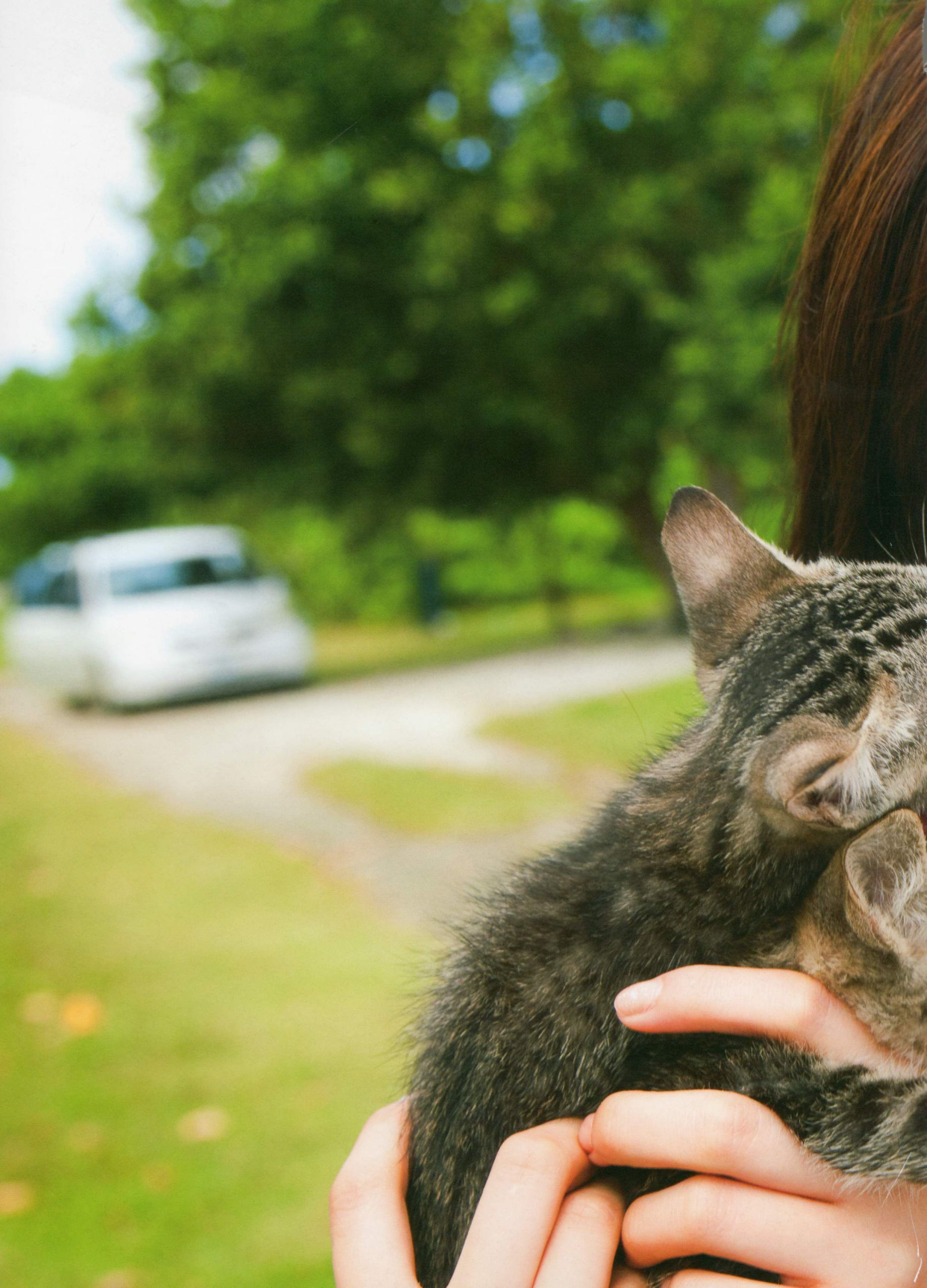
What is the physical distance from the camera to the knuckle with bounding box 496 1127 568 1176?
90cm

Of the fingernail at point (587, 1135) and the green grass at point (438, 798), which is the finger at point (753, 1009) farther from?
the green grass at point (438, 798)

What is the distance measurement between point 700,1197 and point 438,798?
160 inches

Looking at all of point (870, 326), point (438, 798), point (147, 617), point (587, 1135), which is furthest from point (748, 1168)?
point (147, 617)

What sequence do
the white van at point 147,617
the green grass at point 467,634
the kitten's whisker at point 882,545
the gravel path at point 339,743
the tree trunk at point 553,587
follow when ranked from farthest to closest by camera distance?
the tree trunk at point 553,587 < the green grass at point 467,634 < the white van at point 147,617 < the gravel path at point 339,743 < the kitten's whisker at point 882,545

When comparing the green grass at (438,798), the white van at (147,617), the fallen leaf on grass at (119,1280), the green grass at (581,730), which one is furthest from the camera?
the white van at (147,617)

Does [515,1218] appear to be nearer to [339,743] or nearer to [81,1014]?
[81,1014]

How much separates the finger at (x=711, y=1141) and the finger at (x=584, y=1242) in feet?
0.15

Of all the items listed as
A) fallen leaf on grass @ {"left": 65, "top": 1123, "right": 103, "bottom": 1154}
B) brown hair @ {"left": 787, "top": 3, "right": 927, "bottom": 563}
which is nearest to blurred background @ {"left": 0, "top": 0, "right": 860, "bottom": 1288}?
fallen leaf on grass @ {"left": 65, "top": 1123, "right": 103, "bottom": 1154}

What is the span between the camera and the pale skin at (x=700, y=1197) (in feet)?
2.80

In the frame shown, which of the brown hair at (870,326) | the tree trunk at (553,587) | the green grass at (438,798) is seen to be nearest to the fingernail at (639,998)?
the brown hair at (870,326)

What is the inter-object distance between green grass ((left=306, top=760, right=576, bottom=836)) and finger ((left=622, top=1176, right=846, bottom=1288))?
142 inches

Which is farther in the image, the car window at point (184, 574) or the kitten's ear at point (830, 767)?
the car window at point (184, 574)

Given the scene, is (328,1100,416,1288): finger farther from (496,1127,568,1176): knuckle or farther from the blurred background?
the blurred background

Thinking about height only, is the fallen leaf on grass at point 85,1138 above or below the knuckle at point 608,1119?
below
